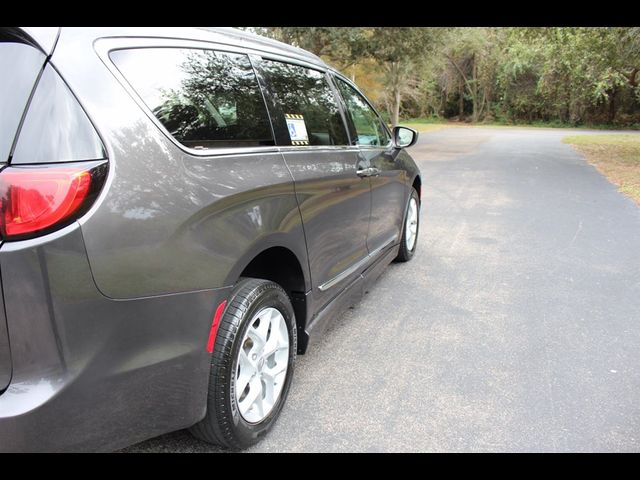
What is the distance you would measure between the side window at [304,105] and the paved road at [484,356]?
1418mm

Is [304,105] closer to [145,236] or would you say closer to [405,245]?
[145,236]

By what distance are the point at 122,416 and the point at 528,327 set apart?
2977 millimetres

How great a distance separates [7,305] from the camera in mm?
1511

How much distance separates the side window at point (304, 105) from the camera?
2.74 meters

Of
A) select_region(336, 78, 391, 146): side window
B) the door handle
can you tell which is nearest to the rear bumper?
the door handle

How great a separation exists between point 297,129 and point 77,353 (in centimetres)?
173

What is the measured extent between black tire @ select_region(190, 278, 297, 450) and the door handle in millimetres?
1384

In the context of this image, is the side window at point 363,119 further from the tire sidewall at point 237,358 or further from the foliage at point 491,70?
the foliage at point 491,70

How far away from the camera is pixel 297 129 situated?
2852 mm

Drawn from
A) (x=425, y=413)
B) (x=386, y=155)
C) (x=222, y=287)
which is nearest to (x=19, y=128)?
(x=222, y=287)

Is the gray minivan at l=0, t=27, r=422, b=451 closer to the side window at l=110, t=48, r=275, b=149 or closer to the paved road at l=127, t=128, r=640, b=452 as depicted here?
the side window at l=110, t=48, r=275, b=149

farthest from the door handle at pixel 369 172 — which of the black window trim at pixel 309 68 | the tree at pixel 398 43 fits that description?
the tree at pixel 398 43
